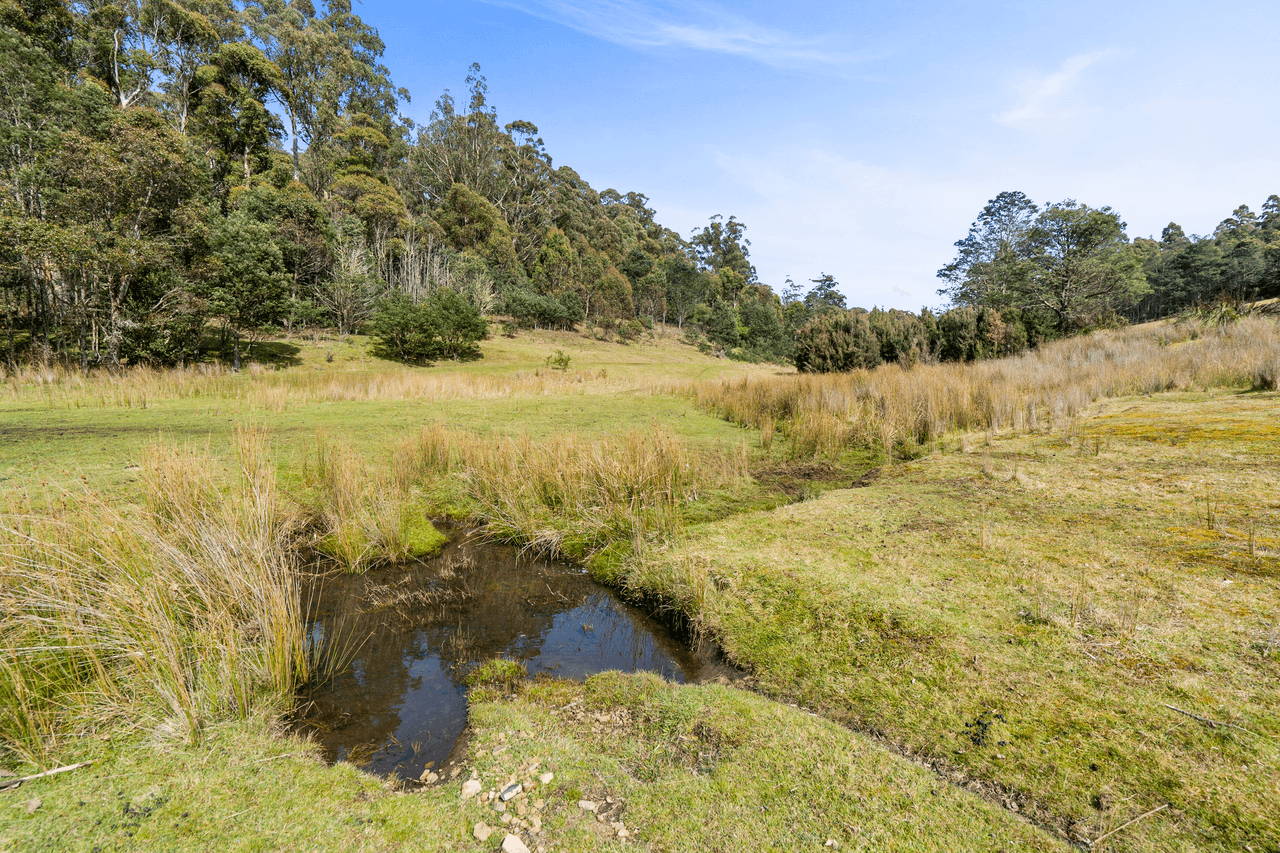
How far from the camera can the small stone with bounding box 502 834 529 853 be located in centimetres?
174

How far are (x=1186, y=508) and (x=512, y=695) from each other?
5.25 m

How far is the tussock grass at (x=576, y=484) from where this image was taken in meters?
5.08

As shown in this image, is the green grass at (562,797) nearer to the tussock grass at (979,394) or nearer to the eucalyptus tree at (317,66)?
the tussock grass at (979,394)

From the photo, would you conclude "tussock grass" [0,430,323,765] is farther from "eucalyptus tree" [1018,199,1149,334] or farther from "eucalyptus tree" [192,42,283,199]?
"eucalyptus tree" [192,42,283,199]

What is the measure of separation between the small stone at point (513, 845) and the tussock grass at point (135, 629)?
4.98 feet

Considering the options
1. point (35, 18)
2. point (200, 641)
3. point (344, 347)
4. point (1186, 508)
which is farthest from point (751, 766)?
point (35, 18)

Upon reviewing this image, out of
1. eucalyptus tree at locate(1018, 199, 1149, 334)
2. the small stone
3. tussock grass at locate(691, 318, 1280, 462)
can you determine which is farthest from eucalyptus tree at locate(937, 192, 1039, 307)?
the small stone

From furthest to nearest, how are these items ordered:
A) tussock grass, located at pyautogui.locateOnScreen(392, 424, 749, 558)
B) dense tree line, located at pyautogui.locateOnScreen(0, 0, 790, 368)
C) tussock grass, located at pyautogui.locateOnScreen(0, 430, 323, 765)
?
dense tree line, located at pyautogui.locateOnScreen(0, 0, 790, 368) → tussock grass, located at pyautogui.locateOnScreen(392, 424, 749, 558) → tussock grass, located at pyautogui.locateOnScreen(0, 430, 323, 765)

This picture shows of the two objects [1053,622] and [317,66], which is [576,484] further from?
[317,66]

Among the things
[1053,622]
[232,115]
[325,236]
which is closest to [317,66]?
[232,115]

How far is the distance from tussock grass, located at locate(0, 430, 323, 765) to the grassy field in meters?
0.02

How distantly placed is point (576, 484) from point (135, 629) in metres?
3.62

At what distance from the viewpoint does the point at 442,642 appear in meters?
3.53

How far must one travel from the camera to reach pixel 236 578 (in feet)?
9.07
